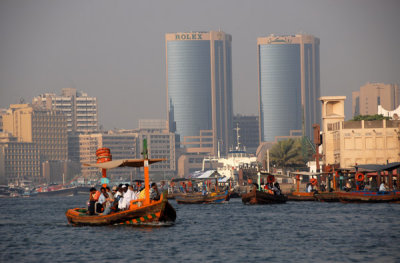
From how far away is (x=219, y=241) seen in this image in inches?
1661

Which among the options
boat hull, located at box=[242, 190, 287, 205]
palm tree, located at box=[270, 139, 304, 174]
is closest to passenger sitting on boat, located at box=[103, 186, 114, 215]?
boat hull, located at box=[242, 190, 287, 205]

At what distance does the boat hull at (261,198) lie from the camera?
262 ft

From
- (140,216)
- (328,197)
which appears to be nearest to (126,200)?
(140,216)

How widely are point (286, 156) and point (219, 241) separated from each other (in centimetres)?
10481

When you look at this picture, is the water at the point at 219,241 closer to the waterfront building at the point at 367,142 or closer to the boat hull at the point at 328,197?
the boat hull at the point at 328,197

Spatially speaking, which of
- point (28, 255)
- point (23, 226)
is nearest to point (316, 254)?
point (28, 255)

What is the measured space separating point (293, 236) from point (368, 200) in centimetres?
3076

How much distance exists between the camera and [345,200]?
76.8 m

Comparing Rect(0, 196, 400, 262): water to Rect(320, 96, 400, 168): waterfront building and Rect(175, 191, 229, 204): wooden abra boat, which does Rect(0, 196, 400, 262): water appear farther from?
Rect(320, 96, 400, 168): waterfront building

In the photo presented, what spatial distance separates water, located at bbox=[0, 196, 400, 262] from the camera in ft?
118

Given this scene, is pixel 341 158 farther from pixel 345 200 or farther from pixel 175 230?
pixel 175 230

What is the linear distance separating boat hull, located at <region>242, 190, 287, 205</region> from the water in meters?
22.2

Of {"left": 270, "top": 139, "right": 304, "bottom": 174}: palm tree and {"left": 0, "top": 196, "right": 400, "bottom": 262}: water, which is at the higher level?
{"left": 270, "top": 139, "right": 304, "bottom": 174}: palm tree

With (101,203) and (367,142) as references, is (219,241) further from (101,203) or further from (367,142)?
(367,142)
